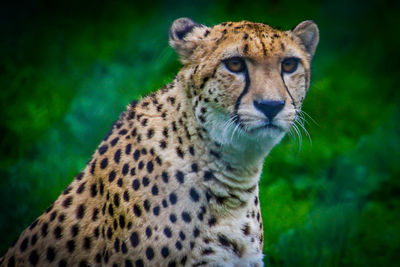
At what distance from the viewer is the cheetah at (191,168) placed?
2.54 meters

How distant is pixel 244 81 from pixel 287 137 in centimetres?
222

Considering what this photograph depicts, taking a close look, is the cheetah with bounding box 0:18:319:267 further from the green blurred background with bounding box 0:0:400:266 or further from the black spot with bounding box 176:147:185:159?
the green blurred background with bounding box 0:0:400:266

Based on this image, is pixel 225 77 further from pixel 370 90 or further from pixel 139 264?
pixel 370 90

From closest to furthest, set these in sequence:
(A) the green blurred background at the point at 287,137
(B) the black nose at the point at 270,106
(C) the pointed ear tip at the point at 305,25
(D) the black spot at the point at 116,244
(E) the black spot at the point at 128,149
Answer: (B) the black nose at the point at 270,106 → (D) the black spot at the point at 116,244 → (E) the black spot at the point at 128,149 → (C) the pointed ear tip at the point at 305,25 → (A) the green blurred background at the point at 287,137

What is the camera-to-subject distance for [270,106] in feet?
8.13

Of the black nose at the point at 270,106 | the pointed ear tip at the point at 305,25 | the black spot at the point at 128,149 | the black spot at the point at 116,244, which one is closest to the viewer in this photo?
the black nose at the point at 270,106

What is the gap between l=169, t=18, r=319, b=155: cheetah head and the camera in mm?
2516

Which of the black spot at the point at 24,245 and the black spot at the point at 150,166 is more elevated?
the black spot at the point at 150,166

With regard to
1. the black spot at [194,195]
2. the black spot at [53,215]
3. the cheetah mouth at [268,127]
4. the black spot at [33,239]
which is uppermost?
the cheetah mouth at [268,127]

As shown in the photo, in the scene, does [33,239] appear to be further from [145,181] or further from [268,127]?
[268,127]

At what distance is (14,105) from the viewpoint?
16.1 feet

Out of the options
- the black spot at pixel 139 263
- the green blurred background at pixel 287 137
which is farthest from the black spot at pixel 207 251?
the green blurred background at pixel 287 137

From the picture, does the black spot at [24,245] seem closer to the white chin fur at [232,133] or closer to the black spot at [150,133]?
the black spot at [150,133]

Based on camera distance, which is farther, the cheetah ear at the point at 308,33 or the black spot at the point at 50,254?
the cheetah ear at the point at 308,33
